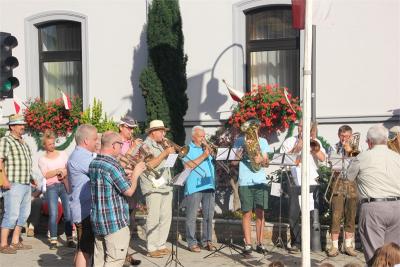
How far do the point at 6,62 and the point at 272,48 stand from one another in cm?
536

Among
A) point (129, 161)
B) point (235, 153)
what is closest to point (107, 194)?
point (129, 161)

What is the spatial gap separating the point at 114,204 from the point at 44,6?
8081 mm

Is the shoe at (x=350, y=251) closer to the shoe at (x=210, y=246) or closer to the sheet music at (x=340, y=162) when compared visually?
the sheet music at (x=340, y=162)

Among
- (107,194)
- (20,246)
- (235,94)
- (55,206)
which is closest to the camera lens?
(107,194)

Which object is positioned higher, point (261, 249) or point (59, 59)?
point (59, 59)

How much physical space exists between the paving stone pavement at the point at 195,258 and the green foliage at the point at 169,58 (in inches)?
120

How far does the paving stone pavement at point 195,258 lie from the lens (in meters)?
9.13

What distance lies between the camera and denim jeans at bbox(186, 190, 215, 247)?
9.79 meters

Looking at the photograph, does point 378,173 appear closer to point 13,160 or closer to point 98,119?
point 13,160

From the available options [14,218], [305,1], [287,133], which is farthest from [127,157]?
[287,133]

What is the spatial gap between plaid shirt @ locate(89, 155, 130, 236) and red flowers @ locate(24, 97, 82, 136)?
6633mm

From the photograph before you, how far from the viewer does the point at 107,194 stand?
688 cm

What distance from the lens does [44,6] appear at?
45.5 ft

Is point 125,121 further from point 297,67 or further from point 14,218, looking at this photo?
point 297,67
